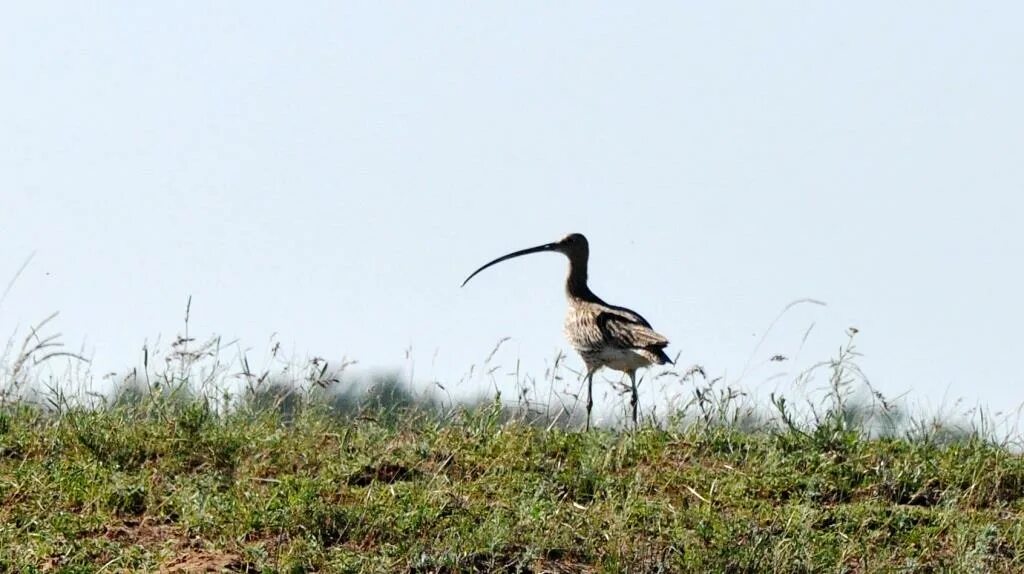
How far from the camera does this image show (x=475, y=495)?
8.15 m

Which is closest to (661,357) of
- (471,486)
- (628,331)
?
(628,331)

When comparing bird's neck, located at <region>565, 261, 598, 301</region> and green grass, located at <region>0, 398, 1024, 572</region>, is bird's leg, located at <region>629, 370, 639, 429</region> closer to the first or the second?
green grass, located at <region>0, 398, 1024, 572</region>

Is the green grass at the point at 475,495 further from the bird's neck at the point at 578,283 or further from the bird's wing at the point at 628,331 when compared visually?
the bird's neck at the point at 578,283

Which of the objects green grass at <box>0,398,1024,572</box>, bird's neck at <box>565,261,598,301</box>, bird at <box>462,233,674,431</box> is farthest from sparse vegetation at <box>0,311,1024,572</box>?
bird's neck at <box>565,261,598,301</box>

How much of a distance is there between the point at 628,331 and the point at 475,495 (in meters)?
4.92

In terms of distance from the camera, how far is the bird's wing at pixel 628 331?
12.6 m

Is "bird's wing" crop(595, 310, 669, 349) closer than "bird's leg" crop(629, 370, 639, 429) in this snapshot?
No

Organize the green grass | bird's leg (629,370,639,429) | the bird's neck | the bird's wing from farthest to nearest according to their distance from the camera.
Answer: the bird's neck < the bird's wing < bird's leg (629,370,639,429) < the green grass

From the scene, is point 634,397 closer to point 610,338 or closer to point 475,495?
point 610,338

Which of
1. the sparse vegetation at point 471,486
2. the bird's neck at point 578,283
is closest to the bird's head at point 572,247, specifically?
the bird's neck at point 578,283

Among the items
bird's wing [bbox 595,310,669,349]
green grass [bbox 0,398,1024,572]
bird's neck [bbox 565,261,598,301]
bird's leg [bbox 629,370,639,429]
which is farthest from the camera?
bird's neck [bbox 565,261,598,301]

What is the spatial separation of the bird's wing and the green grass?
11.0 ft

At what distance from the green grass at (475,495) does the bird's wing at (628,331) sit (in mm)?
3346

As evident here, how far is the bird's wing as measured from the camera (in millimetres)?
12625
